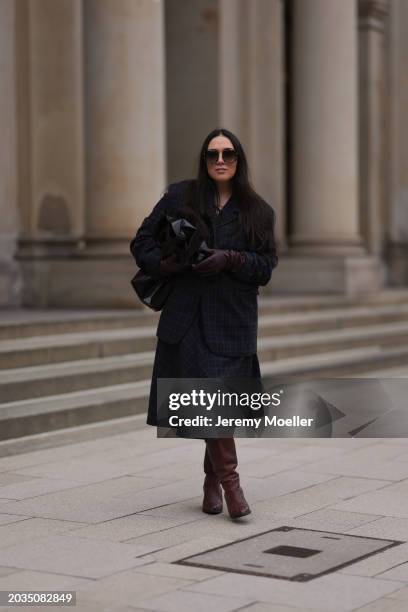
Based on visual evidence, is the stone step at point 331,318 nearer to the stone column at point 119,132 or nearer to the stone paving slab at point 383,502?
the stone column at point 119,132

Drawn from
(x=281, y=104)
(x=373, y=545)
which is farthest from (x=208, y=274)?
(x=281, y=104)

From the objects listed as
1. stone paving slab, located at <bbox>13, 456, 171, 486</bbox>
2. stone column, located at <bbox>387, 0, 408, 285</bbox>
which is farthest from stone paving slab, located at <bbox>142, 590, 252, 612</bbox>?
stone column, located at <bbox>387, 0, 408, 285</bbox>

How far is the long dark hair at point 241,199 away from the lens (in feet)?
21.7

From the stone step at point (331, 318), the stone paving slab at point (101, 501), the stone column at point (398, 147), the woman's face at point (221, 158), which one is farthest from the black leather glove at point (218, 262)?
the stone column at point (398, 147)

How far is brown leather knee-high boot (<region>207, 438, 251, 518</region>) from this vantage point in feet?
21.4

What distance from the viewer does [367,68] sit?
789 inches

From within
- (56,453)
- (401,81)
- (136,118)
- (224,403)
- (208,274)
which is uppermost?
(401,81)

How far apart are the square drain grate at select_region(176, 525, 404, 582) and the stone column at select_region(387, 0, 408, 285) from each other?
14775 mm

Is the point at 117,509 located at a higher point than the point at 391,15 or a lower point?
lower

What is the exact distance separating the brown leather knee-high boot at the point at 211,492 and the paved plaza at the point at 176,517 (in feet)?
0.24

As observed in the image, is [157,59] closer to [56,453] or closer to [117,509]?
[56,453]

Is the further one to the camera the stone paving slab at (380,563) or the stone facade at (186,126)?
the stone facade at (186,126)

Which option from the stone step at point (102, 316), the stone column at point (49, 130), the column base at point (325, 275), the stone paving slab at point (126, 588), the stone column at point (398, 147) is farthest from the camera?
the stone column at point (398, 147)

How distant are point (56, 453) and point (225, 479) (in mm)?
2528
